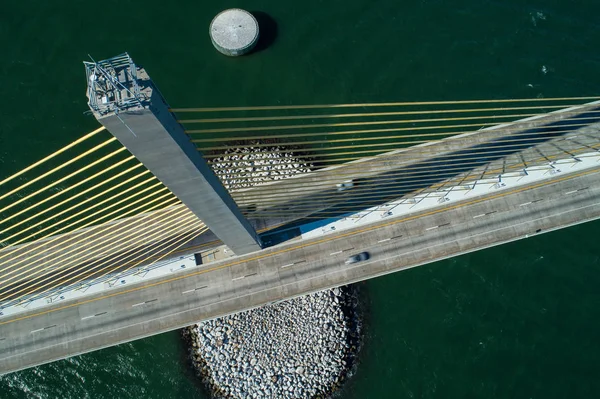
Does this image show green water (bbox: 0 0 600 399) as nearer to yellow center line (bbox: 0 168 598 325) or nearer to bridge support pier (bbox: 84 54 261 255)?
yellow center line (bbox: 0 168 598 325)

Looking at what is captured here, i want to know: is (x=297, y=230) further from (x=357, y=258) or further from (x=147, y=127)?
(x=147, y=127)

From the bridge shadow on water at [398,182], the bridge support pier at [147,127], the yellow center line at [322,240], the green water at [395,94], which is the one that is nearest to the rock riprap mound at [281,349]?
the green water at [395,94]

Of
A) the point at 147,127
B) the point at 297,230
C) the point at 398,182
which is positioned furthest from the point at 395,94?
the point at 147,127

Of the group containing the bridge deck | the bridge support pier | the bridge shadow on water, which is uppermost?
the bridge support pier

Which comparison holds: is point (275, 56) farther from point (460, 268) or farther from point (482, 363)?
point (482, 363)

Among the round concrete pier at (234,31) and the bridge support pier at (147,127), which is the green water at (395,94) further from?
the bridge support pier at (147,127)

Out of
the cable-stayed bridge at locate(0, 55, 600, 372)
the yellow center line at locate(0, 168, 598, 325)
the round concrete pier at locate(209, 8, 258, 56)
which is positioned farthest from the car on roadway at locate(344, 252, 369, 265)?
the round concrete pier at locate(209, 8, 258, 56)
